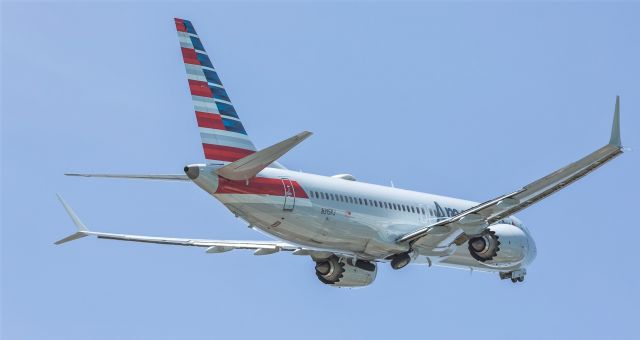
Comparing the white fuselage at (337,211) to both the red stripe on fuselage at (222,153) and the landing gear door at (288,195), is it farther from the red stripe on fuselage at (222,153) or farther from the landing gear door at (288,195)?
the red stripe on fuselage at (222,153)

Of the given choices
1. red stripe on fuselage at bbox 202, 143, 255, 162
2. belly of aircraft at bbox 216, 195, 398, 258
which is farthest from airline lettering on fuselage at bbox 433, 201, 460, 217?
red stripe on fuselage at bbox 202, 143, 255, 162

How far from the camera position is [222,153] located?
1607 inches

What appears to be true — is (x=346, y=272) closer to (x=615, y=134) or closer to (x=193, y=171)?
(x=193, y=171)

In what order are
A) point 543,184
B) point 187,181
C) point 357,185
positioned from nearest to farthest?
point 187,181 → point 543,184 → point 357,185

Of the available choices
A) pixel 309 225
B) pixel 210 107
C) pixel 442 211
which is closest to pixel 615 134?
pixel 309 225

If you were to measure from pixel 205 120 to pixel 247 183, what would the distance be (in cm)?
293

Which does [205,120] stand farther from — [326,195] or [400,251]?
[400,251]

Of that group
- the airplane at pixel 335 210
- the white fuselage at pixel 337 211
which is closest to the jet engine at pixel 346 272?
the airplane at pixel 335 210

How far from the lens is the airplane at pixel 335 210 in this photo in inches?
1586

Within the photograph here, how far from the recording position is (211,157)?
132 ft

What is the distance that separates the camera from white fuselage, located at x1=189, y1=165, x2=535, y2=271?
40750 mm

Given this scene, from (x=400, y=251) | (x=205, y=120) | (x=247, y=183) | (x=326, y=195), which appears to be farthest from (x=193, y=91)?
(x=400, y=251)

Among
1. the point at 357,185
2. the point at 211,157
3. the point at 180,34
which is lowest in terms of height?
the point at 357,185

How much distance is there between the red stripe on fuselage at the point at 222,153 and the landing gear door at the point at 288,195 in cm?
192
